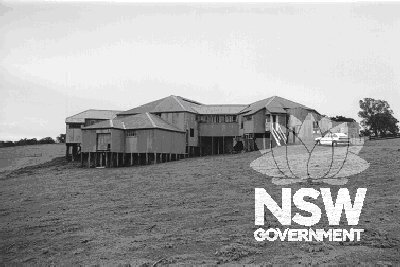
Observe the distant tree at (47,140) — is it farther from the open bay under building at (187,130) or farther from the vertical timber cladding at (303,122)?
the vertical timber cladding at (303,122)

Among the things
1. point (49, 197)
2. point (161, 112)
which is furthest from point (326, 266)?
point (161, 112)

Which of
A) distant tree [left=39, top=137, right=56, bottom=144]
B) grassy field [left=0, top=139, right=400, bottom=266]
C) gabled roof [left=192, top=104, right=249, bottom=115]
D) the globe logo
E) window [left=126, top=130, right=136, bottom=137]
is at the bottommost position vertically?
grassy field [left=0, top=139, right=400, bottom=266]

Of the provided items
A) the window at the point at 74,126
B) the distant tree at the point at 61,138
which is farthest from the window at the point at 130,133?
the distant tree at the point at 61,138

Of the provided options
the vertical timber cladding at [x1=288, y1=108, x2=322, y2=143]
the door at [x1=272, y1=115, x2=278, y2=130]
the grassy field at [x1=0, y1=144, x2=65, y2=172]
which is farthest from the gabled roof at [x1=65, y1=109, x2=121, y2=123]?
the vertical timber cladding at [x1=288, y1=108, x2=322, y2=143]

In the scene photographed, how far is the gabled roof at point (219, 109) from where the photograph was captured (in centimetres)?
5625

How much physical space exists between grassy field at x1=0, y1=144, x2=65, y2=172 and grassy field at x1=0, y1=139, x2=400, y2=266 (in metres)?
32.3

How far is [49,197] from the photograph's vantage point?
1096 inches

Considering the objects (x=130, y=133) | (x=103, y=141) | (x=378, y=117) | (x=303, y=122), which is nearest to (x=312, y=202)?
(x=130, y=133)

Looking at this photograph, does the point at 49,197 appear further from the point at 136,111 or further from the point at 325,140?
the point at 136,111

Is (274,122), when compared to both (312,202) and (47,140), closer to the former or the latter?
(312,202)

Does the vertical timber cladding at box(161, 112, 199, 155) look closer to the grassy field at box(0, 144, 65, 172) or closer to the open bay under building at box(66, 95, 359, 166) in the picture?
the open bay under building at box(66, 95, 359, 166)

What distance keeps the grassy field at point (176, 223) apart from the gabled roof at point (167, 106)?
22801 millimetres

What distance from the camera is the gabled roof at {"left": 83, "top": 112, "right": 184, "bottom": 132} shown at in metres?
46.5

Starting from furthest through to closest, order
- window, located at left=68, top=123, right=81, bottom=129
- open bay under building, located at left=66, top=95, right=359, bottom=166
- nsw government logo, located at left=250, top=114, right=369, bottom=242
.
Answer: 1. window, located at left=68, top=123, right=81, bottom=129
2. open bay under building, located at left=66, top=95, right=359, bottom=166
3. nsw government logo, located at left=250, top=114, right=369, bottom=242
